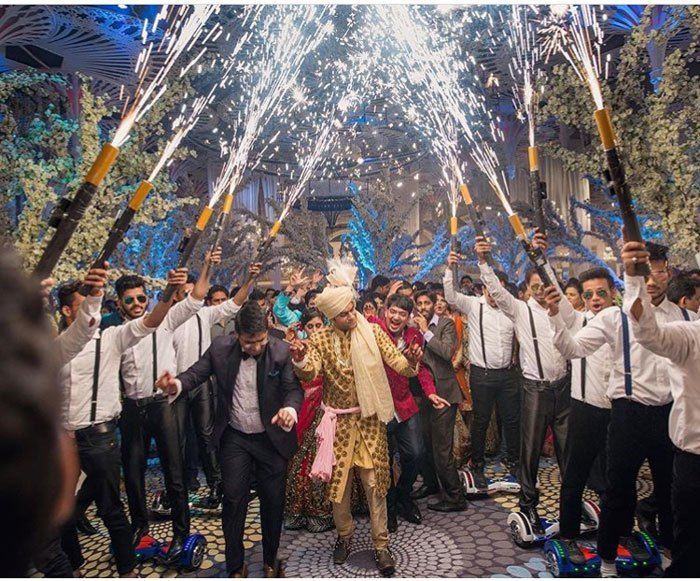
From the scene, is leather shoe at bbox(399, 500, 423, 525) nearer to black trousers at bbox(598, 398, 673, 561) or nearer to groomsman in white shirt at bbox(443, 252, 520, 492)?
groomsman in white shirt at bbox(443, 252, 520, 492)

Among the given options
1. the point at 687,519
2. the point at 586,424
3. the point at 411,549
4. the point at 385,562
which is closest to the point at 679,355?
the point at 687,519

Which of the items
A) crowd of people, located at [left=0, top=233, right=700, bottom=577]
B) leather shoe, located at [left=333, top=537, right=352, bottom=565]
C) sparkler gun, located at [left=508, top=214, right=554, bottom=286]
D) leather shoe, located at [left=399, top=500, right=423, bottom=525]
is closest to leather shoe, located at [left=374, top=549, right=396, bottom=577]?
crowd of people, located at [left=0, top=233, right=700, bottom=577]

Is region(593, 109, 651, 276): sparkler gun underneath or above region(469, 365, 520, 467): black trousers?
above

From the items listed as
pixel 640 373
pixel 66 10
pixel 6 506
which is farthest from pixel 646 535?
pixel 66 10

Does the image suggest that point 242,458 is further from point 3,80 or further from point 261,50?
point 261,50

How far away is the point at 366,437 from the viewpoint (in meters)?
3.73

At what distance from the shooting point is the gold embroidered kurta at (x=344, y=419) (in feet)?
12.0

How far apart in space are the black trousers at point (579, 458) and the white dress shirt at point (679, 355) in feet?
3.00

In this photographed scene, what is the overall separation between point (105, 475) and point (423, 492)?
9.60 feet

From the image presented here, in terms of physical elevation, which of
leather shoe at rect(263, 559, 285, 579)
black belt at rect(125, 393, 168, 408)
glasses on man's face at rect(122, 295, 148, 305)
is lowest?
leather shoe at rect(263, 559, 285, 579)

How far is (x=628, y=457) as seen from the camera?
3.10 meters

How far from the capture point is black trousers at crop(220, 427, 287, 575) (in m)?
3.42

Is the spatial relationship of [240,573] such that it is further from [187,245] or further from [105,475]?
[187,245]

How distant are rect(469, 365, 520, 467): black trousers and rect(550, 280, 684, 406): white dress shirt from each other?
1940 millimetres
